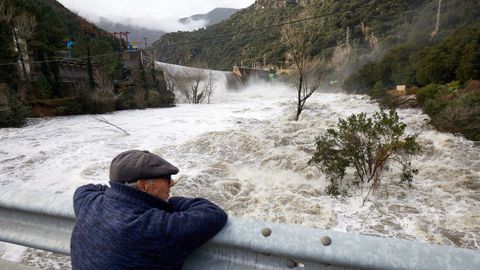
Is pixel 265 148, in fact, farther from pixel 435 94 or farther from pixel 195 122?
pixel 435 94

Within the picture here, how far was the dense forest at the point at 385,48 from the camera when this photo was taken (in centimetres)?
1472

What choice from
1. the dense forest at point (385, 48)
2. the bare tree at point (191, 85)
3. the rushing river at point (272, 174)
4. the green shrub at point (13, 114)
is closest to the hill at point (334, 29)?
the dense forest at point (385, 48)

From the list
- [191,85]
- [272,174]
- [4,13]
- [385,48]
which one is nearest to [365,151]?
[272,174]

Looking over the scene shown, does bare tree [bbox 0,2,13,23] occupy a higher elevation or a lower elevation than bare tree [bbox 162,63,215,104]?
higher

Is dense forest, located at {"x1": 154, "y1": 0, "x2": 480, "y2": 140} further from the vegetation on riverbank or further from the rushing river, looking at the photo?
the rushing river

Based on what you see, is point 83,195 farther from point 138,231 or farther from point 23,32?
point 23,32

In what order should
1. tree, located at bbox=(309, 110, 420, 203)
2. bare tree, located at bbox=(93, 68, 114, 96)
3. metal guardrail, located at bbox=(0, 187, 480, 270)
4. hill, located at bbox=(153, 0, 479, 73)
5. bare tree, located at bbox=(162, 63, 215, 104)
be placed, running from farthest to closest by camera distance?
hill, located at bbox=(153, 0, 479, 73) < bare tree, located at bbox=(162, 63, 215, 104) < bare tree, located at bbox=(93, 68, 114, 96) < tree, located at bbox=(309, 110, 420, 203) < metal guardrail, located at bbox=(0, 187, 480, 270)

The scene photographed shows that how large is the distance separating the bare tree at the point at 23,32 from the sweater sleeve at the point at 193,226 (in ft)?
80.2

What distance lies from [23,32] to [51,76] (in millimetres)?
3203

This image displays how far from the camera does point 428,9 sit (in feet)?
137

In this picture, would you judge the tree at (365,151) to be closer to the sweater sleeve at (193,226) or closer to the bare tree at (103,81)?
the sweater sleeve at (193,226)

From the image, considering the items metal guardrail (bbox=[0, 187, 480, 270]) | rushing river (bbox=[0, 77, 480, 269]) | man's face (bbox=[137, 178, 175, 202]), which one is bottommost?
rushing river (bbox=[0, 77, 480, 269])

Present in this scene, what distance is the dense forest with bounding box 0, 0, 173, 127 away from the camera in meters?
18.9

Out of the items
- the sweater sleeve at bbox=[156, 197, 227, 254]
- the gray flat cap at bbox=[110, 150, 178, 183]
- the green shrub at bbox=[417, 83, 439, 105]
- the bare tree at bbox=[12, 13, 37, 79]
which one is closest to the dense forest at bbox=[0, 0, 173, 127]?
the bare tree at bbox=[12, 13, 37, 79]
